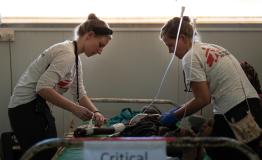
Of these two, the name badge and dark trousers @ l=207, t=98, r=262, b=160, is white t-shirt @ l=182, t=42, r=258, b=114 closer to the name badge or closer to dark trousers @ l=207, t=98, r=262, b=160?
dark trousers @ l=207, t=98, r=262, b=160

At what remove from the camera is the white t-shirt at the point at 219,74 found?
1.87 meters

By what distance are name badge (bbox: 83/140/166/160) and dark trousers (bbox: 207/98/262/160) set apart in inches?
22.2

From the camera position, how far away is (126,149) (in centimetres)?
142

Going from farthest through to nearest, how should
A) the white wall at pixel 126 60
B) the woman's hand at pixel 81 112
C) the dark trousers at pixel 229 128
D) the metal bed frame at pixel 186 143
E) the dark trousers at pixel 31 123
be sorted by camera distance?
the white wall at pixel 126 60 → the dark trousers at pixel 31 123 → the woman's hand at pixel 81 112 → the dark trousers at pixel 229 128 → the metal bed frame at pixel 186 143

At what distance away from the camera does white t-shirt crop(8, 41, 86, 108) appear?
206 centimetres

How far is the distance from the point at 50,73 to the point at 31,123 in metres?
0.31

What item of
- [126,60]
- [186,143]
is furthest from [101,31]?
[126,60]

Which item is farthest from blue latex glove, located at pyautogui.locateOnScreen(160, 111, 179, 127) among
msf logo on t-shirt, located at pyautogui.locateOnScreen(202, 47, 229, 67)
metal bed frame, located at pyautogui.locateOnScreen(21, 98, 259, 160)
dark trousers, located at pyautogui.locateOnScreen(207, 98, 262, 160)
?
metal bed frame, located at pyautogui.locateOnScreen(21, 98, 259, 160)

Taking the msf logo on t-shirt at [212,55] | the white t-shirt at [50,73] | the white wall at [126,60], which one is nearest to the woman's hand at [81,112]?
the white t-shirt at [50,73]

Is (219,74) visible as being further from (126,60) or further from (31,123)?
(126,60)

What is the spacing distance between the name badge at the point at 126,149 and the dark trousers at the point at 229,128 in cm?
56

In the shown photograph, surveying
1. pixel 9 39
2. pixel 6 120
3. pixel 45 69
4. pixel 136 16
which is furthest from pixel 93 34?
pixel 6 120

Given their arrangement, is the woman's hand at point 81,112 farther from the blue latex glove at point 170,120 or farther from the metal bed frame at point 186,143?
the metal bed frame at point 186,143

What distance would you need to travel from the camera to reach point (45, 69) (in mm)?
2152
